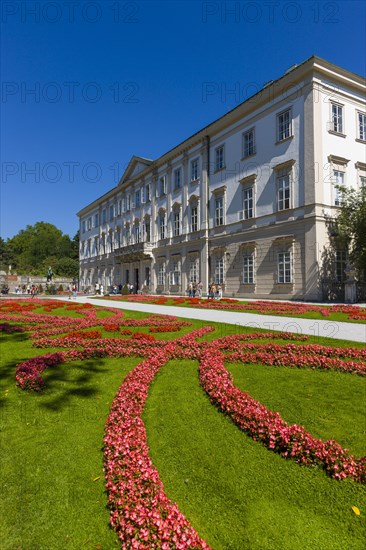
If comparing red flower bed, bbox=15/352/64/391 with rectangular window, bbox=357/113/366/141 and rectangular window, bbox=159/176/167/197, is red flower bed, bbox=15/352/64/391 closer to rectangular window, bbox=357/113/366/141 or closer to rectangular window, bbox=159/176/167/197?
rectangular window, bbox=357/113/366/141

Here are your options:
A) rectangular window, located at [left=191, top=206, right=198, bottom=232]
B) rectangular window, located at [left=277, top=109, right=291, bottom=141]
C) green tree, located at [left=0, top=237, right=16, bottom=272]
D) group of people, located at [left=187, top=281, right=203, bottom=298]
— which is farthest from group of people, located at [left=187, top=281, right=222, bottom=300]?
green tree, located at [left=0, top=237, right=16, bottom=272]

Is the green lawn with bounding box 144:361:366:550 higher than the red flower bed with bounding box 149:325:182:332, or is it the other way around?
the red flower bed with bounding box 149:325:182:332

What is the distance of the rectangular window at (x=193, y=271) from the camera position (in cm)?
3259

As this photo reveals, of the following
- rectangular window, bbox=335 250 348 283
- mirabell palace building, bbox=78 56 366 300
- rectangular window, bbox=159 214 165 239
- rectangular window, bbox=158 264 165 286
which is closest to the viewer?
mirabell palace building, bbox=78 56 366 300

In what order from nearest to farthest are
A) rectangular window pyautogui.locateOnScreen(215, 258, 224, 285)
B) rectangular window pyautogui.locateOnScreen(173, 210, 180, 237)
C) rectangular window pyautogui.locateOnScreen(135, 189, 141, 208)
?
rectangular window pyautogui.locateOnScreen(215, 258, 224, 285) → rectangular window pyautogui.locateOnScreen(173, 210, 180, 237) → rectangular window pyautogui.locateOnScreen(135, 189, 141, 208)

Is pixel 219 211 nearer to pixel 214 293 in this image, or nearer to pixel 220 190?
pixel 220 190

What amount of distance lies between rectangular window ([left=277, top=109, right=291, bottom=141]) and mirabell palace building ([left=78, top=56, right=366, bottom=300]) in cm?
8

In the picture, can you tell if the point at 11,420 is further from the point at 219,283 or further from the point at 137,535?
the point at 219,283

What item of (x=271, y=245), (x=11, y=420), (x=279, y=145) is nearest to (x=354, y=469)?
(x=11, y=420)

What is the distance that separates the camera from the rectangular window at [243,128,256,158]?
88.5 feet

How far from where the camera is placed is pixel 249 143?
27531 millimetres

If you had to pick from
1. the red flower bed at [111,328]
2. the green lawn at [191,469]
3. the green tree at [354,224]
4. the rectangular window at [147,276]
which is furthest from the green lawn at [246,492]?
the rectangular window at [147,276]

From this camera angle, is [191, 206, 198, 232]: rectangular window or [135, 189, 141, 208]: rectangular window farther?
[135, 189, 141, 208]: rectangular window

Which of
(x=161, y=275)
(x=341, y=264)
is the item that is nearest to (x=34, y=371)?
(x=341, y=264)
